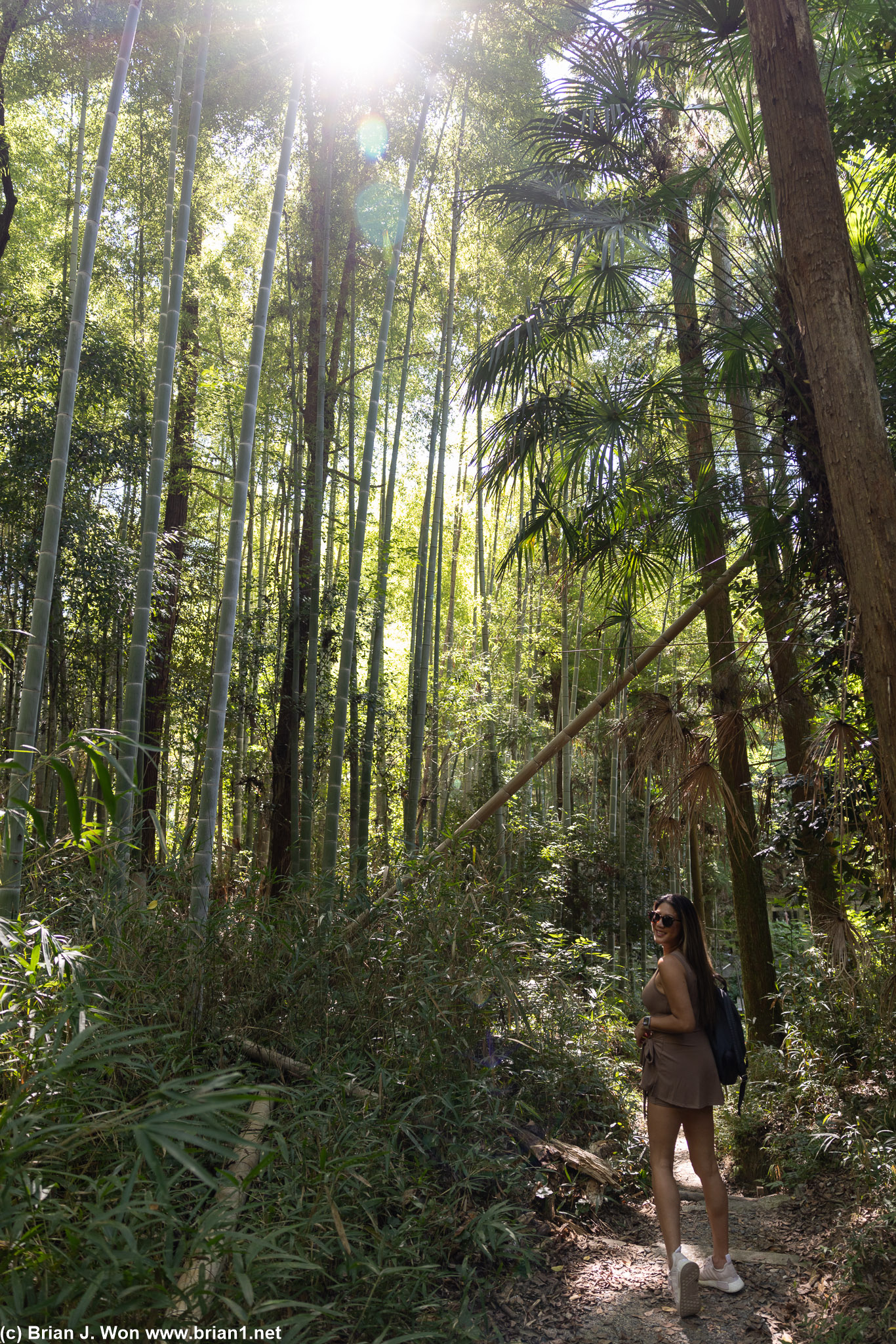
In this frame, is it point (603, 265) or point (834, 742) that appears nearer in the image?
point (834, 742)

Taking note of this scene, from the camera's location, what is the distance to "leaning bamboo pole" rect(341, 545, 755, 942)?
349cm

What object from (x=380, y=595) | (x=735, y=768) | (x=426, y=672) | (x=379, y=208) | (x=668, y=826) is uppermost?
(x=379, y=208)

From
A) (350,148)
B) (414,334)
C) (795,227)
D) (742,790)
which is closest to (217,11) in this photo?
(350,148)

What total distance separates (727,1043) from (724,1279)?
0.63 meters

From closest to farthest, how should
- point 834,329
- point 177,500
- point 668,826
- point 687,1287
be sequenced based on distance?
point 687,1287
point 834,329
point 668,826
point 177,500

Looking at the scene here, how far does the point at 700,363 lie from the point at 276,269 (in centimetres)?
515

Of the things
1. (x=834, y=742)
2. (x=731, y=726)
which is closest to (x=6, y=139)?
(x=731, y=726)

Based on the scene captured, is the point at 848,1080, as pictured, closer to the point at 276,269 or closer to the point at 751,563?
the point at 751,563

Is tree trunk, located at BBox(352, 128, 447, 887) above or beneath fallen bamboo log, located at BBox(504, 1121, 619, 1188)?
above

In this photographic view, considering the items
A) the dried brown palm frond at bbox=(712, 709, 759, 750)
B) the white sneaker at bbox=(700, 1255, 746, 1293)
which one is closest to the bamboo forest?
the white sneaker at bbox=(700, 1255, 746, 1293)

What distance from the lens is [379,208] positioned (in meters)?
7.25

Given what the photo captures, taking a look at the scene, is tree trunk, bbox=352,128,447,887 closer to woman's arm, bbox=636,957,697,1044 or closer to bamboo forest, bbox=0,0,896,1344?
bamboo forest, bbox=0,0,896,1344

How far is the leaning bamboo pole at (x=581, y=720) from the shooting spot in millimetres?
3485

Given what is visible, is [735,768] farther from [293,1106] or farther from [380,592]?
[380,592]
